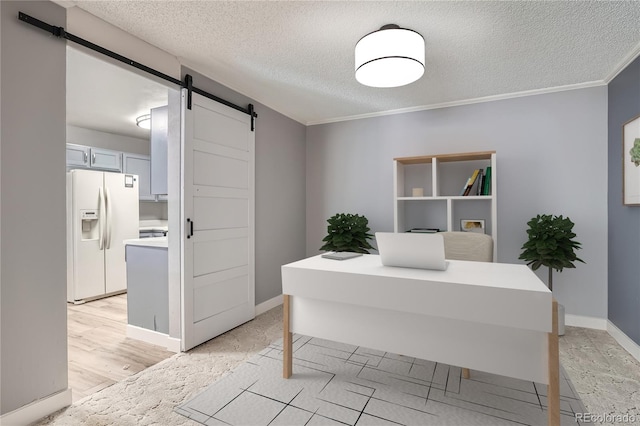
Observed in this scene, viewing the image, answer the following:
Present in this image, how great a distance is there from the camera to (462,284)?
1542 mm

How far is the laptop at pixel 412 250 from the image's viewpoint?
1.80m

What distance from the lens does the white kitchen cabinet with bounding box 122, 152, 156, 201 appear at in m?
4.92

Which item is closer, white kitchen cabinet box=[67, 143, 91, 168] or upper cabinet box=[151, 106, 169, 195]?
upper cabinet box=[151, 106, 169, 195]

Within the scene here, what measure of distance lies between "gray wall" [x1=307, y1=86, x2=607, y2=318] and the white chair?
1.13m

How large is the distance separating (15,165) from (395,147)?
3.45 metres

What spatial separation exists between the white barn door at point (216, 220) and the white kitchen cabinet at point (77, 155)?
8.53 feet

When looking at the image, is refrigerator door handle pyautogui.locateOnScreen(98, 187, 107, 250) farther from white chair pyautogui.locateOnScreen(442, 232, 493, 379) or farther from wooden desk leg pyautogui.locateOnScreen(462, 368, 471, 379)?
wooden desk leg pyautogui.locateOnScreen(462, 368, 471, 379)

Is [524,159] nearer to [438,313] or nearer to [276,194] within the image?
[438,313]

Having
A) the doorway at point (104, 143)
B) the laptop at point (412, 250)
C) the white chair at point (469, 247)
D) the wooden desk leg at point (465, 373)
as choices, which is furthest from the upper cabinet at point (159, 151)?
the wooden desk leg at point (465, 373)

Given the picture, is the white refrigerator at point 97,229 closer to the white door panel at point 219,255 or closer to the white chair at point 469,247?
the white door panel at point 219,255

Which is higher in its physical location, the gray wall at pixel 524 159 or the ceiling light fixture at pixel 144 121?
the ceiling light fixture at pixel 144 121

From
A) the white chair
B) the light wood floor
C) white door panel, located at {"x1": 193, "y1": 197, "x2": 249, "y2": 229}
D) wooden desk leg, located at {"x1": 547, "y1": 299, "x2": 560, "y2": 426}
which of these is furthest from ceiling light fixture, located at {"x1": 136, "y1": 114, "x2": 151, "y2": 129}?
wooden desk leg, located at {"x1": 547, "y1": 299, "x2": 560, "y2": 426}

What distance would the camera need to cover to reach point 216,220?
2.95 m

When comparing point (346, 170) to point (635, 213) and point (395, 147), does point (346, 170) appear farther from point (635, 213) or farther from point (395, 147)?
point (635, 213)
